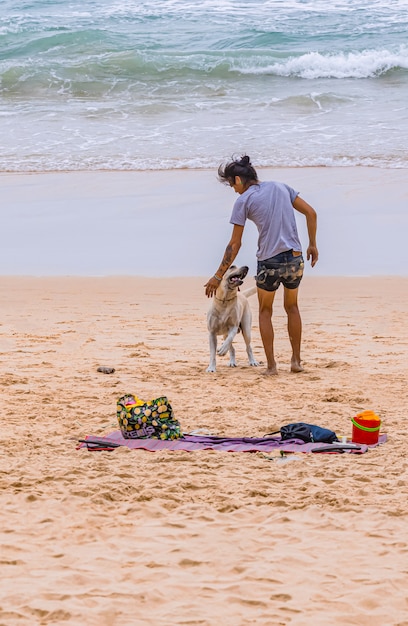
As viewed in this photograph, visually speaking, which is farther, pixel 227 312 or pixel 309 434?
pixel 227 312

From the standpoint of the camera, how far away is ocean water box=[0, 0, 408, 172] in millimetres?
18875

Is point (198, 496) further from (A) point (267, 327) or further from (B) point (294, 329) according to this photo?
(B) point (294, 329)

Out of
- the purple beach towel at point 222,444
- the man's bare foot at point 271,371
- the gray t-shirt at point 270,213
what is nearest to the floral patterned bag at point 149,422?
the purple beach towel at point 222,444

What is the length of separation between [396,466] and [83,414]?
2539 mm

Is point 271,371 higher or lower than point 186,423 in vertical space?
higher

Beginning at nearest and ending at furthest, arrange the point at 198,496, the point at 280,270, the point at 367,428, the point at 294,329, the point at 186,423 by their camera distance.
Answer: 1. the point at 198,496
2. the point at 367,428
3. the point at 186,423
4. the point at 280,270
5. the point at 294,329

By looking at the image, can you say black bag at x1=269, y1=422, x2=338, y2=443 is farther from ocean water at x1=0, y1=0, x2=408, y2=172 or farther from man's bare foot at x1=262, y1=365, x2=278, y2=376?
ocean water at x1=0, y1=0, x2=408, y2=172

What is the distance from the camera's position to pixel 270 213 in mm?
7707

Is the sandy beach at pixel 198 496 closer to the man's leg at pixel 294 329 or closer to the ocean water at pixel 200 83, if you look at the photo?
the man's leg at pixel 294 329

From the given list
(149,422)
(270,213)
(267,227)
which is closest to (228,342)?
(267,227)

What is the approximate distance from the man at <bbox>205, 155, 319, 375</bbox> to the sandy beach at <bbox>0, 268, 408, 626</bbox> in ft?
2.93

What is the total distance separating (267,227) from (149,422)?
98.5 inches

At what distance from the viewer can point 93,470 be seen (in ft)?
17.6

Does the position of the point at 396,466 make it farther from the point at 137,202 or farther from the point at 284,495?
the point at 137,202
